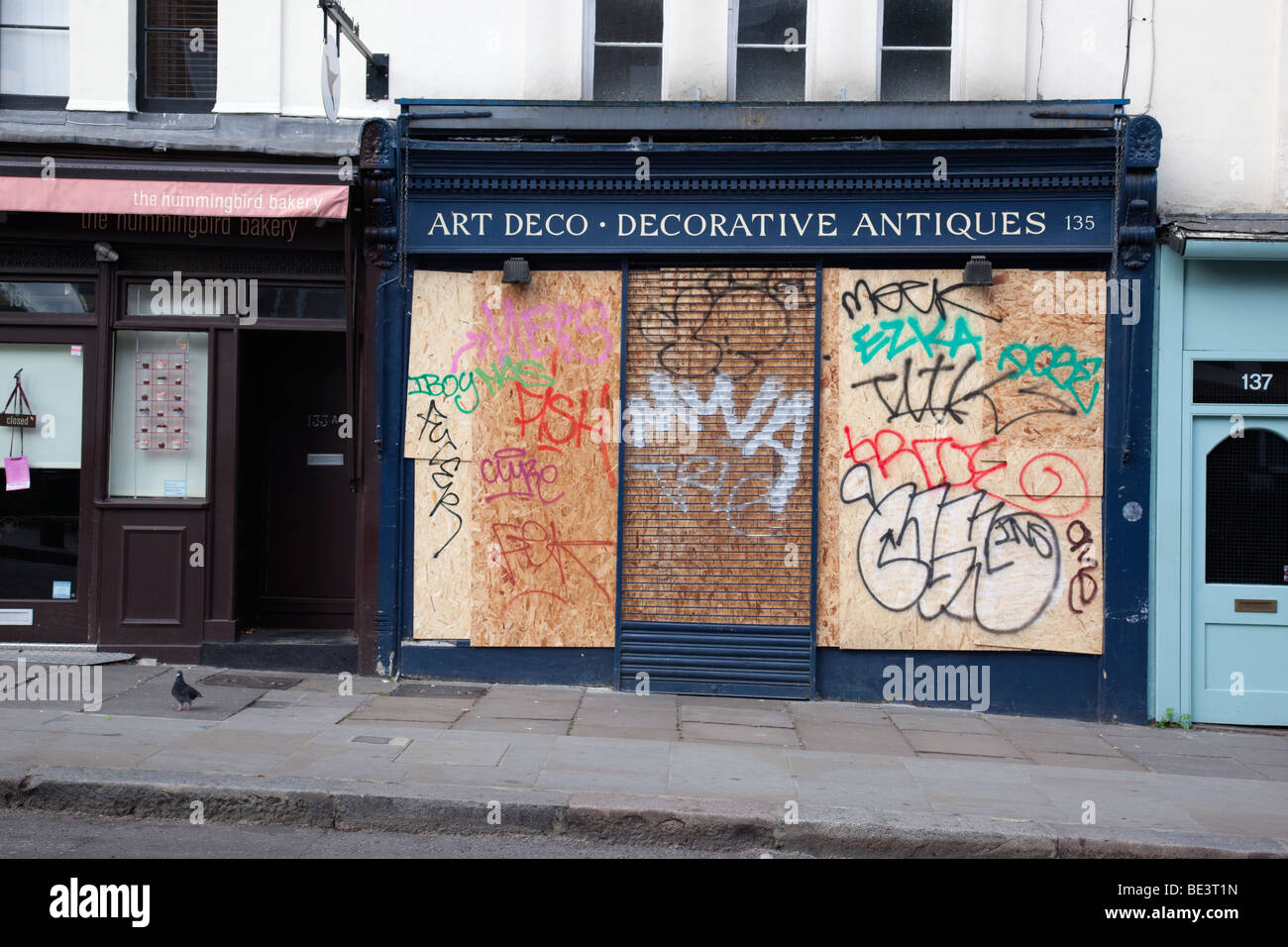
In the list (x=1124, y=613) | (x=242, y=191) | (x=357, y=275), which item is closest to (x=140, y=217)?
(x=242, y=191)

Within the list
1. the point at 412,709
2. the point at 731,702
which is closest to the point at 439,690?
the point at 412,709

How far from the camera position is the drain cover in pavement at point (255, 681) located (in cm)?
893

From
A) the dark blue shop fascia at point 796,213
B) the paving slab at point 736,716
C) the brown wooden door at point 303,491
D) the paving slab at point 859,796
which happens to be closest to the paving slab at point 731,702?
the paving slab at point 736,716

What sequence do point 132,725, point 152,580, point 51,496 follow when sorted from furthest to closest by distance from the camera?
point 51,496 < point 152,580 < point 132,725

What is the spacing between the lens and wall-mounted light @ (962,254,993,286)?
29.3 feet

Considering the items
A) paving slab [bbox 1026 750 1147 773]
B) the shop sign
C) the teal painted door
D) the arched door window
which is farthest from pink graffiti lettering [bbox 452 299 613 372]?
the arched door window

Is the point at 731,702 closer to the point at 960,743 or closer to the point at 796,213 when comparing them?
the point at 960,743

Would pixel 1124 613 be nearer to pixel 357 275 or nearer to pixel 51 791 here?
pixel 357 275

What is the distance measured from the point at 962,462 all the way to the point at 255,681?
604 cm

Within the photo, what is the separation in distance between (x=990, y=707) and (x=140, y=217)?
8.12 metres

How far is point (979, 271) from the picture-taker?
352 inches

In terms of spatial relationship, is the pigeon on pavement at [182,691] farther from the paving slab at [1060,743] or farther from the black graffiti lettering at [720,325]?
the paving slab at [1060,743]

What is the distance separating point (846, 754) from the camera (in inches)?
295

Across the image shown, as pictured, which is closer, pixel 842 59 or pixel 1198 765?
pixel 1198 765
